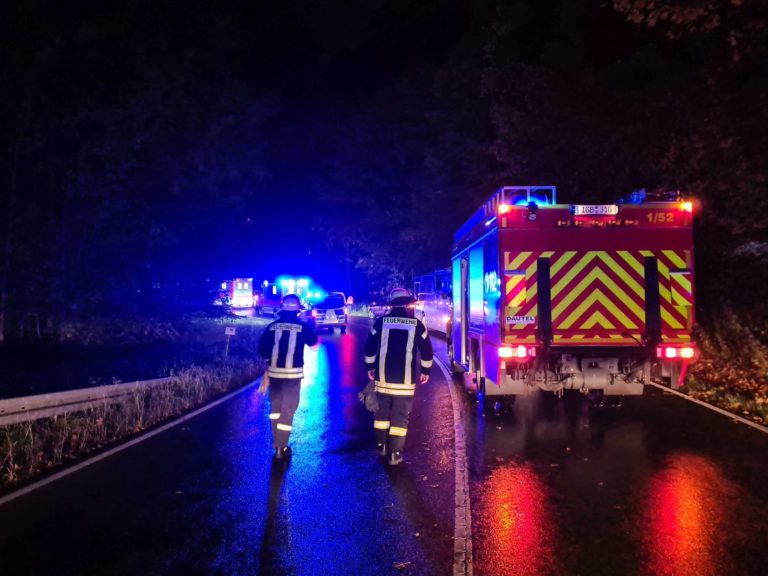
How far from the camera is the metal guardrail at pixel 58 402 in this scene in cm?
784

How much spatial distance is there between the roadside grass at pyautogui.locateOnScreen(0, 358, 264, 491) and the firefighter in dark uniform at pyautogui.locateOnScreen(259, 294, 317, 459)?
94.9 inches

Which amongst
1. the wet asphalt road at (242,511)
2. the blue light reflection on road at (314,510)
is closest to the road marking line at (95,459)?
the wet asphalt road at (242,511)

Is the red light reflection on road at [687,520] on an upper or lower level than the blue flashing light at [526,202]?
lower

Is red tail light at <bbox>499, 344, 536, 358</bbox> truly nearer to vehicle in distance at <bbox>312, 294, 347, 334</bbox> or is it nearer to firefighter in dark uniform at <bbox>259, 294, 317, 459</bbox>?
firefighter in dark uniform at <bbox>259, 294, 317, 459</bbox>

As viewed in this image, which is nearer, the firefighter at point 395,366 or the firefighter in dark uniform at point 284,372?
the firefighter at point 395,366

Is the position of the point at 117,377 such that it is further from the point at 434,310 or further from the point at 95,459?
the point at 434,310

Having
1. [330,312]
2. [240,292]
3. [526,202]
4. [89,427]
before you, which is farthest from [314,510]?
[240,292]

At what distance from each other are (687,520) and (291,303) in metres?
4.80

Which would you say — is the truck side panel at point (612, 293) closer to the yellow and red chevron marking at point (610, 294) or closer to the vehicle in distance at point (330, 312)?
the yellow and red chevron marking at point (610, 294)

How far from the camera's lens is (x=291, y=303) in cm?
795

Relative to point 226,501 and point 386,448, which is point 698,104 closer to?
point 386,448

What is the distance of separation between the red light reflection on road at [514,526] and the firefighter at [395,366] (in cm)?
118

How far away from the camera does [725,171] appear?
12.0 metres

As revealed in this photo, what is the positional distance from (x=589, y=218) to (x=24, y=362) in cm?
1415
